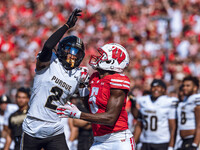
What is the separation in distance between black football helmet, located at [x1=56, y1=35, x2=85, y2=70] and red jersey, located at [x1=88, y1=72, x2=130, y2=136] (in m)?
0.43

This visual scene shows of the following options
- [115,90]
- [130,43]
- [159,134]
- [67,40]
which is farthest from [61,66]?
[130,43]

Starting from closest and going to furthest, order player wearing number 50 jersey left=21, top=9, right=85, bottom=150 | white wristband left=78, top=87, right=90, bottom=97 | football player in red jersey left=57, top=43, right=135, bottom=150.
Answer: football player in red jersey left=57, top=43, right=135, bottom=150
player wearing number 50 jersey left=21, top=9, right=85, bottom=150
white wristband left=78, top=87, right=90, bottom=97

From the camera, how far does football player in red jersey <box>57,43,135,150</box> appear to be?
3707 mm

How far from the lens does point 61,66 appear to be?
14.1 feet

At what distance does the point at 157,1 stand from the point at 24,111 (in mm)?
9323

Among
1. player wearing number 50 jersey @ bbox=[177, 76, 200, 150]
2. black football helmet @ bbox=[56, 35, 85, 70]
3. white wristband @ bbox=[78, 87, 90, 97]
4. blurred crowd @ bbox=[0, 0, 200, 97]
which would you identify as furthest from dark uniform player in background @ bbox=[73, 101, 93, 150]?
blurred crowd @ bbox=[0, 0, 200, 97]

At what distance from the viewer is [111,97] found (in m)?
3.71

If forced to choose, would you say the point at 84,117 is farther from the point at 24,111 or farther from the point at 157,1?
the point at 157,1

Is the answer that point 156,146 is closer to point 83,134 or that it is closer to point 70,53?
point 83,134

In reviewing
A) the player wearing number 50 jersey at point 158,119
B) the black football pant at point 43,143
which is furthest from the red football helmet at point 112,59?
the player wearing number 50 jersey at point 158,119

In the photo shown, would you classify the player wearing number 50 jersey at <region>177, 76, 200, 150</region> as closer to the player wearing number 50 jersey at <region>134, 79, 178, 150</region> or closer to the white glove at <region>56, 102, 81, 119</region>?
the player wearing number 50 jersey at <region>134, 79, 178, 150</region>

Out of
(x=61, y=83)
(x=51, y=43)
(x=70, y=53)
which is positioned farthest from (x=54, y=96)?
(x=51, y=43)

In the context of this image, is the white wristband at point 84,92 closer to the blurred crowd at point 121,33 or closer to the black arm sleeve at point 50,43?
the black arm sleeve at point 50,43

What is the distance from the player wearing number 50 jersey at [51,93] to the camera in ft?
13.7
